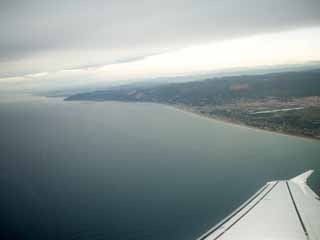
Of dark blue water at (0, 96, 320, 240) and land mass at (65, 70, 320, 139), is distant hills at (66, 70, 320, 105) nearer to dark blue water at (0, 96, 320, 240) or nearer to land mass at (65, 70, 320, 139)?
land mass at (65, 70, 320, 139)

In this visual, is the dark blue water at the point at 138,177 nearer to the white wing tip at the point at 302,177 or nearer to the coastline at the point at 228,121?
the white wing tip at the point at 302,177

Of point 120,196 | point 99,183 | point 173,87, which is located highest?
point 173,87

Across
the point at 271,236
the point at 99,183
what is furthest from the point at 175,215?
the point at 99,183

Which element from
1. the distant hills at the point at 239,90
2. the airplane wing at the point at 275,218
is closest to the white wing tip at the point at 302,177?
the airplane wing at the point at 275,218

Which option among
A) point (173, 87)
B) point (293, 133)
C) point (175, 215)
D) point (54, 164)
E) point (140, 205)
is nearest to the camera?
point (175, 215)

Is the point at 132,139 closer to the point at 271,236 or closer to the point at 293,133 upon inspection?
the point at 293,133

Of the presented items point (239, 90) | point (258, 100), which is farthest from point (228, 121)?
point (239, 90)

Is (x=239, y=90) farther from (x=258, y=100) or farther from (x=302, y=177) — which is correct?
(x=302, y=177)
